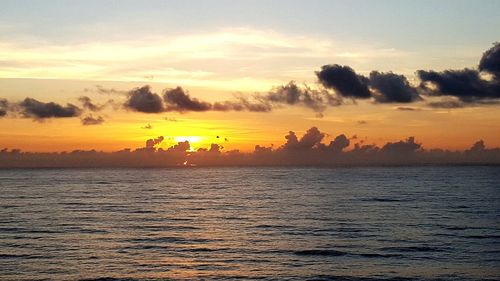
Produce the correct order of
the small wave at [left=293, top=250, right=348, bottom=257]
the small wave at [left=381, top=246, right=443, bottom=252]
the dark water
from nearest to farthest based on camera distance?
1. the dark water
2. the small wave at [left=293, top=250, right=348, bottom=257]
3. the small wave at [left=381, top=246, right=443, bottom=252]

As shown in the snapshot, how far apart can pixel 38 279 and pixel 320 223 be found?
44496 mm

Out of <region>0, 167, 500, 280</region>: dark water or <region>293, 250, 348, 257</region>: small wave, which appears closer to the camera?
<region>0, 167, 500, 280</region>: dark water

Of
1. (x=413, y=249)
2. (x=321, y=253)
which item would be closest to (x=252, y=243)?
(x=321, y=253)

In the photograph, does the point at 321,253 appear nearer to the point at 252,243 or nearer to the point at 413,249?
the point at 252,243

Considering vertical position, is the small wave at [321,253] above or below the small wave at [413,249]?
above

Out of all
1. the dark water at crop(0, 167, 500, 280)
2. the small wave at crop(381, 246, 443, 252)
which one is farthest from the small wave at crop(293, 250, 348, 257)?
the small wave at crop(381, 246, 443, 252)

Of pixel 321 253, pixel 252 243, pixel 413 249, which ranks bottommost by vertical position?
pixel 252 243

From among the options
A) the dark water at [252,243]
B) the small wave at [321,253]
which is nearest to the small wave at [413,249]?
the dark water at [252,243]

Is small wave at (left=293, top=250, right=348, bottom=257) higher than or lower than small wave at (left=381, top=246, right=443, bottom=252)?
higher

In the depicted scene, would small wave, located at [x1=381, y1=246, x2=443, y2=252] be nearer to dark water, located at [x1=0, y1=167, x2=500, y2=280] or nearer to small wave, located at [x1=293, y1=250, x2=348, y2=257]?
dark water, located at [x1=0, y1=167, x2=500, y2=280]

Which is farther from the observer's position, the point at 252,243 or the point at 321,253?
the point at 252,243

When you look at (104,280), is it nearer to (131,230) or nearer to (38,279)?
(38,279)

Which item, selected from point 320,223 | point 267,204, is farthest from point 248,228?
point 267,204

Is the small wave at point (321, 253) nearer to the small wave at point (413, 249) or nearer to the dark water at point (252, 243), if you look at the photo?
the dark water at point (252, 243)
